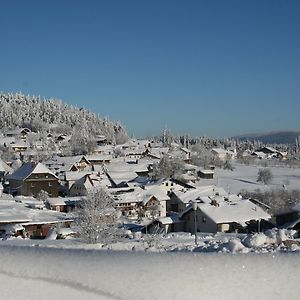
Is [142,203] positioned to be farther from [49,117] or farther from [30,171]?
[49,117]

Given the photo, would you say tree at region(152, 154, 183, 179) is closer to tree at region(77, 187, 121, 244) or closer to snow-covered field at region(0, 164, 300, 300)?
tree at region(77, 187, 121, 244)

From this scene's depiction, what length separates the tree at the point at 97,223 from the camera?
2033 cm

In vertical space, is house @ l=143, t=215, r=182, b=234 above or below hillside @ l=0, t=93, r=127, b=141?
below

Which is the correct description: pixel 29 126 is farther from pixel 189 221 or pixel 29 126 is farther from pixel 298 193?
pixel 189 221

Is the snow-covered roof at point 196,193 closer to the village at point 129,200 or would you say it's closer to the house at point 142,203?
the village at point 129,200

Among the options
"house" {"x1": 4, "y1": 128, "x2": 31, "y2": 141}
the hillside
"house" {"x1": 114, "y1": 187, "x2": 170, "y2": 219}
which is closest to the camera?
"house" {"x1": 114, "y1": 187, "x2": 170, "y2": 219}

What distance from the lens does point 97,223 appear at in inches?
859

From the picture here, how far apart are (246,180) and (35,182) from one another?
2458cm

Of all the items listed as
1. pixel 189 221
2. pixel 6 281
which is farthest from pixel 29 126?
pixel 6 281

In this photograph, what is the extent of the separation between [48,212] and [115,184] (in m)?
14.5

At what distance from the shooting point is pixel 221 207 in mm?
27719

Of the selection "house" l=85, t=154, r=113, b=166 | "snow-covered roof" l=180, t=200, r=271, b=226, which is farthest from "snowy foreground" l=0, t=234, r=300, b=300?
"house" l=85, t=154, r=113, b=166

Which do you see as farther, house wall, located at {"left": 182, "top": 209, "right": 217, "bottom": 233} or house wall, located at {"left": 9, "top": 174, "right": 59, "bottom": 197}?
house wall, located at {"left": 9, "top": 174, "right": 59, "bottom": 197}

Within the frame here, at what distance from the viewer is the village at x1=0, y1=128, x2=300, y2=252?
88.8 feet
